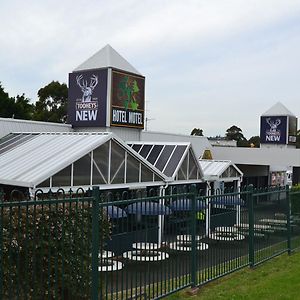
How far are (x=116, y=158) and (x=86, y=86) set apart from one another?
927 cm

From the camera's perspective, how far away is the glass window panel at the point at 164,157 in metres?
18.2

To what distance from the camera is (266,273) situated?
9.73m

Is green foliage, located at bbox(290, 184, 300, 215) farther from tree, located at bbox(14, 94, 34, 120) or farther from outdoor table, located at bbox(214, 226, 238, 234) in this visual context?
tree, located at bbox(14, 94, 34, 120)

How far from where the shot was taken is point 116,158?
48.5 feet

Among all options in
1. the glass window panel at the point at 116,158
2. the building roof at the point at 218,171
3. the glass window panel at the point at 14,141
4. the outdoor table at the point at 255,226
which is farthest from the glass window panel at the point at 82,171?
the building roof at the point at 218,171

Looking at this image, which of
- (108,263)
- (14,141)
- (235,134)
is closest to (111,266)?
(108,263)

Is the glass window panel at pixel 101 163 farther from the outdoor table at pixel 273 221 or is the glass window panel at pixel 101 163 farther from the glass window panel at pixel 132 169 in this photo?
the outdoor table at pixel 273 221

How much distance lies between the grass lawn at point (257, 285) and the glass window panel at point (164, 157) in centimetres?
813

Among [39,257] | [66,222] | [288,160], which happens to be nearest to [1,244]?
[39,257]

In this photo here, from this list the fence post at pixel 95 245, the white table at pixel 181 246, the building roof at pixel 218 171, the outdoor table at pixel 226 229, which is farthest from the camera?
the building roof at pixel 218 171

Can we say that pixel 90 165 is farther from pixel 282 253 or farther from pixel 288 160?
pixel 288 160

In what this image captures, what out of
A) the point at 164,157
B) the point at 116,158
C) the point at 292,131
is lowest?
the point at 116,158

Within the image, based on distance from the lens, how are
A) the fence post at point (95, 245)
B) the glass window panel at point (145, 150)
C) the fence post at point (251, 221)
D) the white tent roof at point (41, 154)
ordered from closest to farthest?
the fence post at point (95, 245) < the fence post at point (251, 221) < the white tent roof at point (41, 154) < the glass window panel at point (145, 150)

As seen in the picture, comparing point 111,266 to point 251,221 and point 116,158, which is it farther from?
point 116,158
